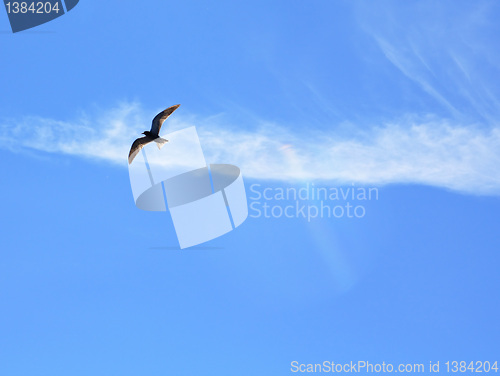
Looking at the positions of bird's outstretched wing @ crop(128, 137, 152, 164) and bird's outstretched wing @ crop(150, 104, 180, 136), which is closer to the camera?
bird's outstretched wing @ crop(150, 104, 180, 136)

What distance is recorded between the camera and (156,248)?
28703 mm

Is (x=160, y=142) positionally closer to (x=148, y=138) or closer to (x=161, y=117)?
(x=148, y=138)

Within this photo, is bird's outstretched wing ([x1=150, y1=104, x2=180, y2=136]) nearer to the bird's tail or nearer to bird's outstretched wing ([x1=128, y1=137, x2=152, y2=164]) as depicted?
the bird's tail

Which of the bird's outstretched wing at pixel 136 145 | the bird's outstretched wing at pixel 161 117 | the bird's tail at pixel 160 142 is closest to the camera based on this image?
the bird's outstretched wing at pixel 161 117

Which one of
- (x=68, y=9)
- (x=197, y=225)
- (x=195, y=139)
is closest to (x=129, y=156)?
(x=195, y=139)

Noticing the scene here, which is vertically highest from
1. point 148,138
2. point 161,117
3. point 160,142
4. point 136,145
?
point 161,117

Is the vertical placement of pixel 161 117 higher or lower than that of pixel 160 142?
higher

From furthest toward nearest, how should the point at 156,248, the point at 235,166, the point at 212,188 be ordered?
the point at 212,188 < the point at 235,166 < the point at 156,248

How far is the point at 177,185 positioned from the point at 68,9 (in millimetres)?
12622

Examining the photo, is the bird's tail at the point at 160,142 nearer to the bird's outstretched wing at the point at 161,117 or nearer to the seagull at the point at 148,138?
the seagull at the point at 148,138

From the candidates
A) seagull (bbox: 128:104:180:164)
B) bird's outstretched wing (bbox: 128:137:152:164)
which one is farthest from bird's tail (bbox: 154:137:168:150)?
bird's outstretched wing (bbox: 128:137:152:164)

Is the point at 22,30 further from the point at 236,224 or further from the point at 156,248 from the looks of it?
the point at 236,224

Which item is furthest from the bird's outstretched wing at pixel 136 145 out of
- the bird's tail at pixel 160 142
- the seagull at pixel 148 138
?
the bird's tail at pixel 160 142

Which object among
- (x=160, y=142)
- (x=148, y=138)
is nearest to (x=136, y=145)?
(x=148, y=138)
